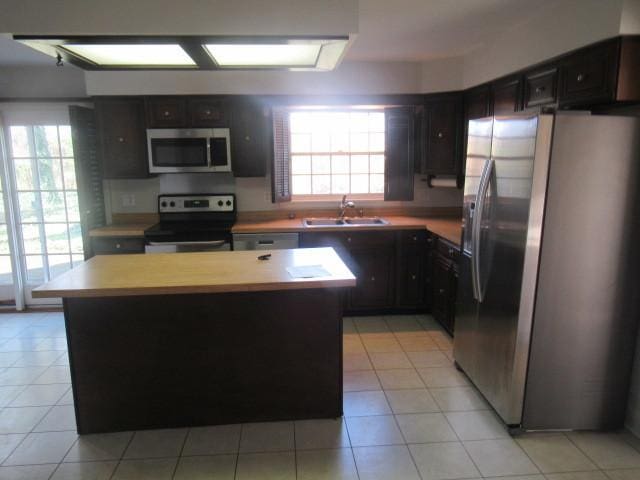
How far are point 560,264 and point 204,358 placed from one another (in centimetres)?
200

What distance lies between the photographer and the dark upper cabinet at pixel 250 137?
4.10m

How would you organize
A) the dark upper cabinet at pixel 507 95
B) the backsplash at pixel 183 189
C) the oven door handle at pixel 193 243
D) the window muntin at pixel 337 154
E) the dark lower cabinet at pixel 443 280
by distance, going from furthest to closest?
the window muntin at pixel 337 154, the backsplash at pixel 183 189, the oven door handle at pixel 193 243, the dark lower cabinet at pixel 443 280, the dark upper cabinet at pixel 507 95

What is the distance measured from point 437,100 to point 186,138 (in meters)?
2.43

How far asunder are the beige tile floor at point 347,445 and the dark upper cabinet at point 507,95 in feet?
6.67

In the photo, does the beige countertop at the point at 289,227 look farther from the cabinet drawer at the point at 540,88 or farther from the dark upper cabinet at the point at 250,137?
the cabinet drawer at the point at 540,88

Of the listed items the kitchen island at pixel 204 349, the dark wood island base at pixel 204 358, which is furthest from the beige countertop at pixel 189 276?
the dark wood island base at pixel 204 358

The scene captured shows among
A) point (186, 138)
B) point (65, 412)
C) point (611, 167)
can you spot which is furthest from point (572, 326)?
point (186, 138)

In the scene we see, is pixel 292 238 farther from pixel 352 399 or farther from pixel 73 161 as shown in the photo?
pixel 73 161

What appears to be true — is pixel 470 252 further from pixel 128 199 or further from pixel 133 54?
pixel 128 199

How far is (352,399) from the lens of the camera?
9.06ft

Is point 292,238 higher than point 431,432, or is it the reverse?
point 292,238

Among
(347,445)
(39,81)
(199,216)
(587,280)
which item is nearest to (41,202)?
(39,81)

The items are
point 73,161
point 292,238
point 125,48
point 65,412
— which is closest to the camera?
point 125,48

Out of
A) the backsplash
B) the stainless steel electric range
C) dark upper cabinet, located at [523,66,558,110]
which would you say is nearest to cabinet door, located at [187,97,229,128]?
the backsplash
